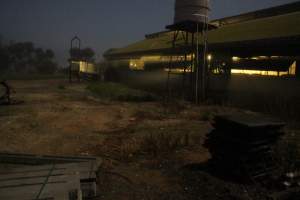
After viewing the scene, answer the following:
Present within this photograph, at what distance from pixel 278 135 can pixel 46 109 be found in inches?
394

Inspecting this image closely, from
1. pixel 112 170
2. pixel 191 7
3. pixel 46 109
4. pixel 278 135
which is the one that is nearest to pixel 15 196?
pixel 112 170

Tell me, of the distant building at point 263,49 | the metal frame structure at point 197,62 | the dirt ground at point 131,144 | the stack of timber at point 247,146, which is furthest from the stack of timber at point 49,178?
the metal frame structure at point 197,62

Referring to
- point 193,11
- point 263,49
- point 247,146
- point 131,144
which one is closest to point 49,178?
point 247,146

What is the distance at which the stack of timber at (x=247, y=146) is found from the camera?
4.68 m

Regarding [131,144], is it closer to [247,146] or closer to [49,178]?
[247,146]

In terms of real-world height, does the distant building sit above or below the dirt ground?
above

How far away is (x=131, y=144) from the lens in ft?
23.0

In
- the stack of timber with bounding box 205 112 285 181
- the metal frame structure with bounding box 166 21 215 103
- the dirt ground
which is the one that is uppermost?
the metal frame structure with bounding box 166 21 215 103

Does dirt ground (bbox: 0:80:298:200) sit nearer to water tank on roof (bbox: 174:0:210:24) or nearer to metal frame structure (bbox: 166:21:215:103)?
metal frame structure (bbox: 166:21:215:103)

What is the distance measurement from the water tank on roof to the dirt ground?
5996mm

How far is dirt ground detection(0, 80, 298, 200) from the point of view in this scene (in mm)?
4492

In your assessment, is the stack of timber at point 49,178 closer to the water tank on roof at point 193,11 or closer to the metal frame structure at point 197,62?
the metal frame structure at point 197,62

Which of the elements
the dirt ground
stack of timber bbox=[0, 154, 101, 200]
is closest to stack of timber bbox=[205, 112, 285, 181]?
the dirt ground

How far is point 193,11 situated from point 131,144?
11.2 m
